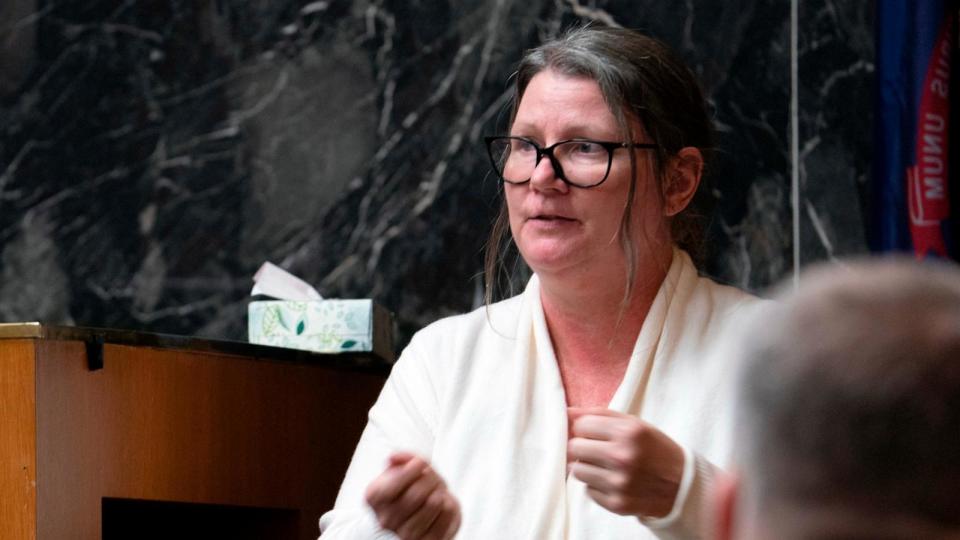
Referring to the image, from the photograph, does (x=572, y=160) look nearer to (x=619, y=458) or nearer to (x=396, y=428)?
(x=396, y=428)

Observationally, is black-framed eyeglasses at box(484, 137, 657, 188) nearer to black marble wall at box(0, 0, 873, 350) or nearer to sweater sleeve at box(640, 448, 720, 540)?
sweater sleeve at box(640, 448, 720, 540)

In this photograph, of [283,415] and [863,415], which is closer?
[863,415]

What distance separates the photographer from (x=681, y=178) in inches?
78.7

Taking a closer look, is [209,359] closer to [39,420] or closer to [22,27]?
[39,420]

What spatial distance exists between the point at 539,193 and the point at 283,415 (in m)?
0.65

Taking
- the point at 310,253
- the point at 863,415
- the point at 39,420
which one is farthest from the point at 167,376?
the point at 863,415

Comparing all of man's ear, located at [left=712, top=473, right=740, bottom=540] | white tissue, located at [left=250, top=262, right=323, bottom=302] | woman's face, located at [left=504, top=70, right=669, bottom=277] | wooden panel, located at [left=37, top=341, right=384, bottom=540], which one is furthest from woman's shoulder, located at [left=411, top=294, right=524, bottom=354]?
man's ear, located at [left=712, top=473, right=740, bottom=540]

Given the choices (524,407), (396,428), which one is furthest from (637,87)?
(396,428)

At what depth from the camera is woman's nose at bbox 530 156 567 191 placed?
1.90m

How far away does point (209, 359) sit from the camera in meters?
2.16

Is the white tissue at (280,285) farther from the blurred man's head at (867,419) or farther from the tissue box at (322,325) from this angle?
the blurred man's head at (867,419)

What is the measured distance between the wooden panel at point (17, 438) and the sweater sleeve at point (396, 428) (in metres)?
0.37

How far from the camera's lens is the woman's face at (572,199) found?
1.90 metres

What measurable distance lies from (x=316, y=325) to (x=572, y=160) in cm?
66
